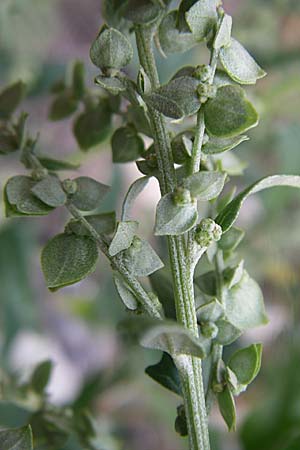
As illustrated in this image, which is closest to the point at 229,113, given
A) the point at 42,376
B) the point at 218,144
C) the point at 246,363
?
the point at 218,144

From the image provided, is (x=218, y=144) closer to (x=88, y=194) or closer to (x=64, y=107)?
(x=88, y=194)

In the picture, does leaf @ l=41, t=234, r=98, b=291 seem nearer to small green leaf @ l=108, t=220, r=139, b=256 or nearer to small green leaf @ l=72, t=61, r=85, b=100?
small green leaf @ l=108, t=220, r=139, b=256

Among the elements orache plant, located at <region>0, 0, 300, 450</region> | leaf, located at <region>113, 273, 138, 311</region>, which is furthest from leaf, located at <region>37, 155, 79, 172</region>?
leaf, located at <region>113, 273, 138, 311</region>

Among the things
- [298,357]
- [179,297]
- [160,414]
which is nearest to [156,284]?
[179,297]

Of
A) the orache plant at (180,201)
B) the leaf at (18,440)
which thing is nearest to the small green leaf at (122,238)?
the orache plant at (180,201)

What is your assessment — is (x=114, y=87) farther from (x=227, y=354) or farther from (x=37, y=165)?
(x=227, y=354)
